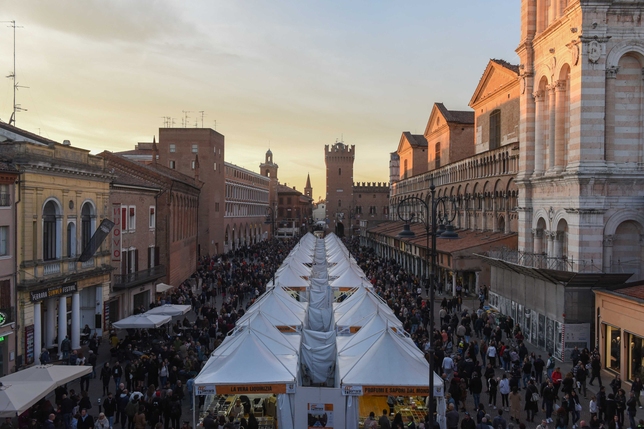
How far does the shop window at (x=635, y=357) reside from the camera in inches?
742

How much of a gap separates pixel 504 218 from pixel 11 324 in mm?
30058

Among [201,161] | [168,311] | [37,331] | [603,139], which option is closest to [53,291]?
[37,331]

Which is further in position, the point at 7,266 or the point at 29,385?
the point at 7,266

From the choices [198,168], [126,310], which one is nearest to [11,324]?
[126,310]

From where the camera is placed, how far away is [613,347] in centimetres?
2080

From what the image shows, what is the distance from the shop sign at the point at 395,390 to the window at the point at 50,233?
573 inches

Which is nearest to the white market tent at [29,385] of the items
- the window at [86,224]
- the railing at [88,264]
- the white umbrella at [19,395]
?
the white umbrella at [19,395]

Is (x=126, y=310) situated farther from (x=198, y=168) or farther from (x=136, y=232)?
(x=198, y=168)

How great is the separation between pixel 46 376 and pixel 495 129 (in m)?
40.5

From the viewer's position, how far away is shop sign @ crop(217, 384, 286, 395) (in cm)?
1424

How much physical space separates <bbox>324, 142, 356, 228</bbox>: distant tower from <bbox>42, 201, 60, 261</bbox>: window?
3913 inches

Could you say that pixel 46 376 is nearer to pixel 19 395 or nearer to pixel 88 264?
pixel 19 395

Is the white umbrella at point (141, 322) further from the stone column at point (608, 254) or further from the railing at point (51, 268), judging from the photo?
the stone column at point (608, 254)

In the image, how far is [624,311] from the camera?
19812mm
